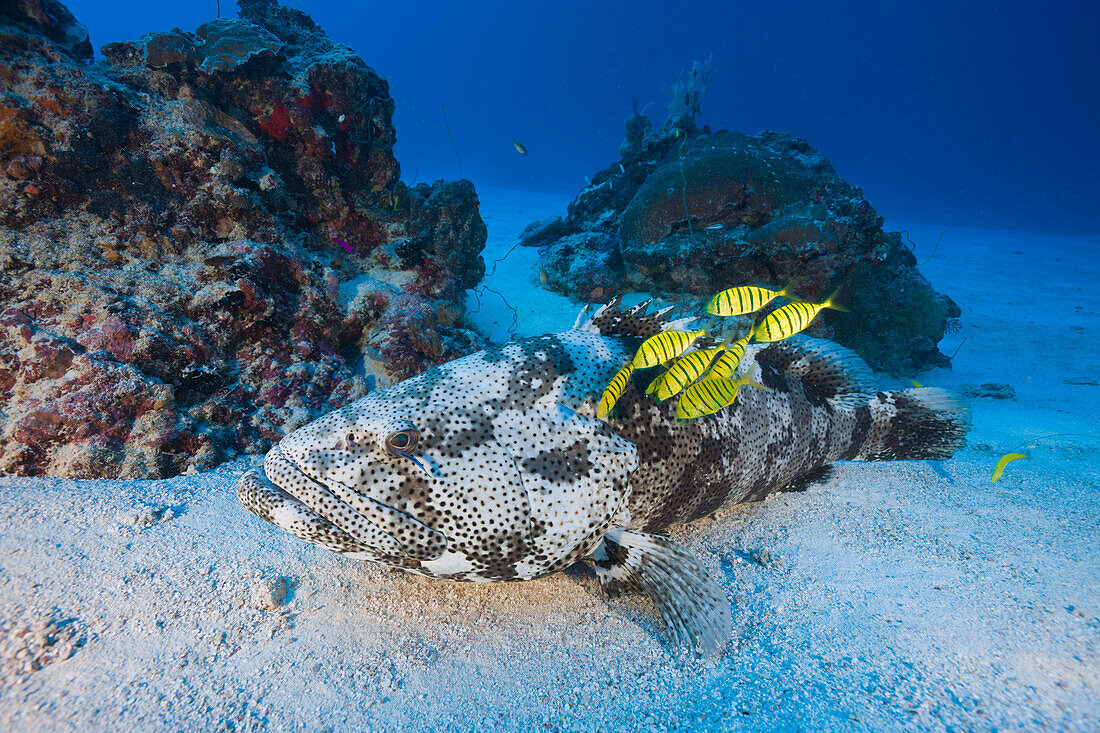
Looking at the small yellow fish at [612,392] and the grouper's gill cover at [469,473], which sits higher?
the small yellow fish at [612,392]

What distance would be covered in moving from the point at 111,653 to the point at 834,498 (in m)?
4.38

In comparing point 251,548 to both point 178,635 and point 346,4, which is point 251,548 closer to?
point 178,635

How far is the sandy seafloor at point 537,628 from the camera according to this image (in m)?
1.75

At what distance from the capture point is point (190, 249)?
12.6 feet

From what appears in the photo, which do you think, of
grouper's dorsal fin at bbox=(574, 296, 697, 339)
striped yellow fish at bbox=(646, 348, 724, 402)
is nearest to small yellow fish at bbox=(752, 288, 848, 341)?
striped yellow fish at bbox=(646, 348, 724, 402)

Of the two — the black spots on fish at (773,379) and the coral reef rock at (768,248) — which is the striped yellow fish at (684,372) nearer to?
the black spots on fish at (773,379)

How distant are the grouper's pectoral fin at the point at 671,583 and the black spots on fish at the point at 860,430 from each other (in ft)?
6.51

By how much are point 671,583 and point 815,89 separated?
→ 15131 cm

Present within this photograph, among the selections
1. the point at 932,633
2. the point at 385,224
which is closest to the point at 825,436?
the point at 932,633

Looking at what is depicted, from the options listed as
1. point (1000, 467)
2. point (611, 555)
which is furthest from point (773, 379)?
point (1000, 467)

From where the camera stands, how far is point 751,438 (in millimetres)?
3047

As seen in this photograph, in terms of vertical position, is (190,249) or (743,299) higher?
(743,299)

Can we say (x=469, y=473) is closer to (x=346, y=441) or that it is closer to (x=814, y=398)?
(x=346, y=441)

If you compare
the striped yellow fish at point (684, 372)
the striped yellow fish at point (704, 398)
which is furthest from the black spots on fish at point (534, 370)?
the striped yellow fish at point (704, 398)
